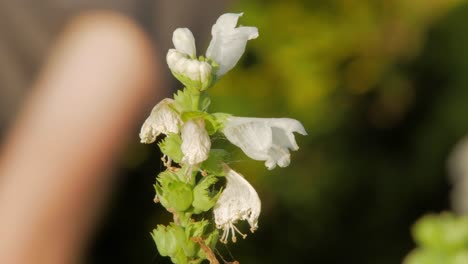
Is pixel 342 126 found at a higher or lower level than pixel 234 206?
higher

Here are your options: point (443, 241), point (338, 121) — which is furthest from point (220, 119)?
point (338, 121)

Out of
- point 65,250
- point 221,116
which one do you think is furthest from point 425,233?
point 65,250

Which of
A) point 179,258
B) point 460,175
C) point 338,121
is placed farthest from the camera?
point 338,121

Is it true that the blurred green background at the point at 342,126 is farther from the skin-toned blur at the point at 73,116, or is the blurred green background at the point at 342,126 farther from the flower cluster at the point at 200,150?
the flower cluster at the point at 200,150

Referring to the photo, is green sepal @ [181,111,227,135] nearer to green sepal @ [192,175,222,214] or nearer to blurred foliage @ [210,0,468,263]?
green sepal @ [192,175,222,214]

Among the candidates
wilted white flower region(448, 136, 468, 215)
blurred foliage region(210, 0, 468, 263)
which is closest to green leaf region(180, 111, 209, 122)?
wilted white flower region(448, 136, 468, 215)

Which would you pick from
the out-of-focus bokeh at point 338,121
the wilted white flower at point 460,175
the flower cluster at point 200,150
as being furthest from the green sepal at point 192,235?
the out-of-focus bokeh at point 338,121

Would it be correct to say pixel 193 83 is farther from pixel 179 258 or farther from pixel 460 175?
pixel 460 175
